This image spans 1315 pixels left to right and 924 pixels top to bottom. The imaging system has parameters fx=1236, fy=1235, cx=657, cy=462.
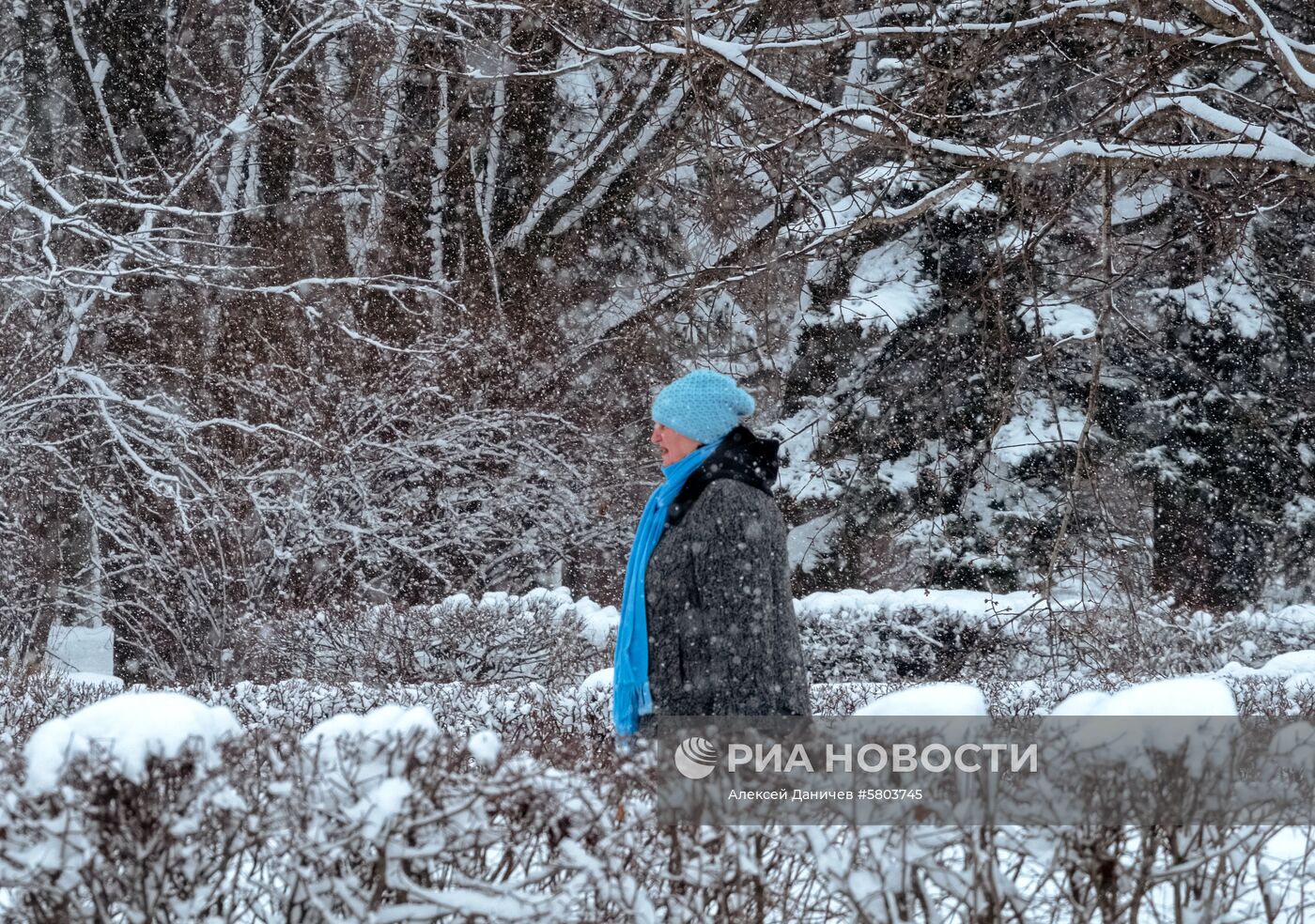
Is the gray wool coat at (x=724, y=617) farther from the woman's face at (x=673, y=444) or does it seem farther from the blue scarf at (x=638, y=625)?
the woman's face at (x=673, y=444)

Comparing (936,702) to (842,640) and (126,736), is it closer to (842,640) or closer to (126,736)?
(126,736)

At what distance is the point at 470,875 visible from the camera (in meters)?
2.26

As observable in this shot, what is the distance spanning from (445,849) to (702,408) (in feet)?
4.61

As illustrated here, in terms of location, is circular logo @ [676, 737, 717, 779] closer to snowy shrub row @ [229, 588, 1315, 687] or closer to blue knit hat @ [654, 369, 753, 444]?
blue knit hat @ [654, 369, 753, 444]

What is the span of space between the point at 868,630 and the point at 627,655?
6.73 meters

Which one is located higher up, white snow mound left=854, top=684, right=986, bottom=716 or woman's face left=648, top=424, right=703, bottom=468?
woman's face left=648, top=424, right=703, bottom=468

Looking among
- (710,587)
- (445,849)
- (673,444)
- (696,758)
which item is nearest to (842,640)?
(673,444)

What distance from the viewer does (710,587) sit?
9.68ft

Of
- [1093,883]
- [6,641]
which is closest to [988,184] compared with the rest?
[6,641]

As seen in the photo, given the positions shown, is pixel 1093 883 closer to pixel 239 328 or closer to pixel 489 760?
pixel 489 760

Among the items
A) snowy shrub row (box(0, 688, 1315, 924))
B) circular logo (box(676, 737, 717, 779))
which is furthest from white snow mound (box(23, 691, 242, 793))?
circular logo (box(676, 737, 717, 779))

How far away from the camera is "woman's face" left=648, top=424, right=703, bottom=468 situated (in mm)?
3192

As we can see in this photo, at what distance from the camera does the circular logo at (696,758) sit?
253cm

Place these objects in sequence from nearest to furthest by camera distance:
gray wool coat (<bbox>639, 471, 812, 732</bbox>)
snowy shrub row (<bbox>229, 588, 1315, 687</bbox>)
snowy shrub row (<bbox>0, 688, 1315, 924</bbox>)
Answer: snowy shrub row (<bbox>0, 688, 1315, 924</bbox>)
gray wool coat (<bbox>639, 471, 812, 732</bbox>)
snowy shrub row (<bbox>229, 588, 1315, 687</bbox>)
